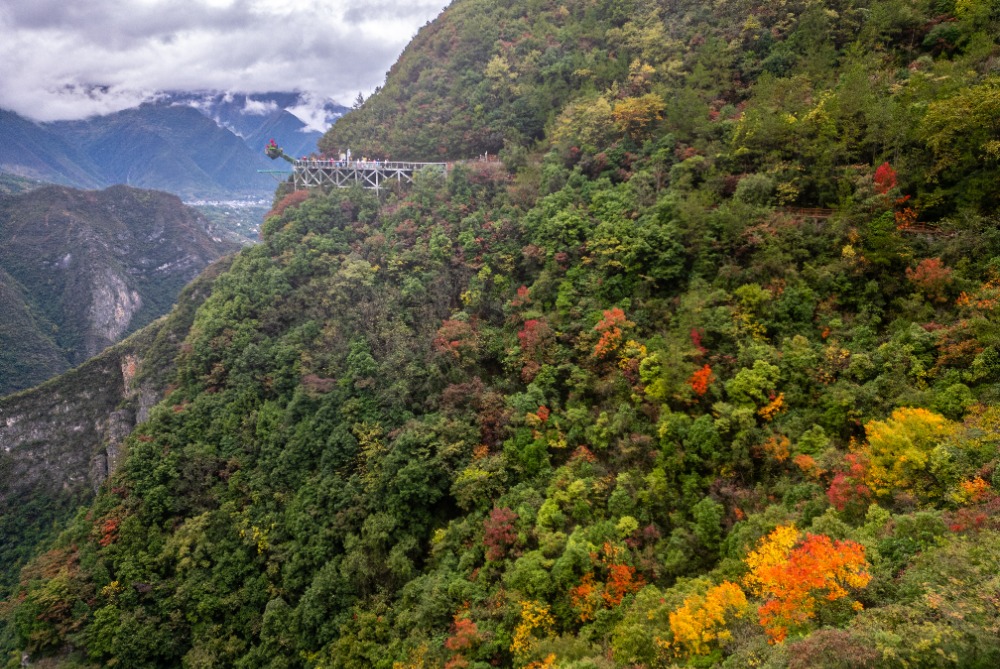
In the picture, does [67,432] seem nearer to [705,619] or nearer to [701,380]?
[701,380]

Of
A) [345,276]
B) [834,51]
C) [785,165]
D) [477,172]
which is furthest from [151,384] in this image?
[834,51]

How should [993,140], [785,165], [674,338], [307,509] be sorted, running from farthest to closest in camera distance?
[307,509] → [785,165] → [674,338] → [993,140]

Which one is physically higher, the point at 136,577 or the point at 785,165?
the point at 785,165

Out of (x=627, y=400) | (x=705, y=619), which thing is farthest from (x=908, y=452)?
(x=627, y=400)

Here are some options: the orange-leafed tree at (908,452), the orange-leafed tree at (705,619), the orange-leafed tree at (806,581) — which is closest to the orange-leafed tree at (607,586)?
the orange-leafed tree at (705,619)

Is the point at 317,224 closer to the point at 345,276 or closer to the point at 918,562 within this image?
the point at 345,276

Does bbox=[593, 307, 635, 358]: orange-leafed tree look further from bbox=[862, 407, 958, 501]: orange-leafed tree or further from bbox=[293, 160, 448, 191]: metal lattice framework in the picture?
bbox=[293, 160, 448, 191]: metal lattice framework
